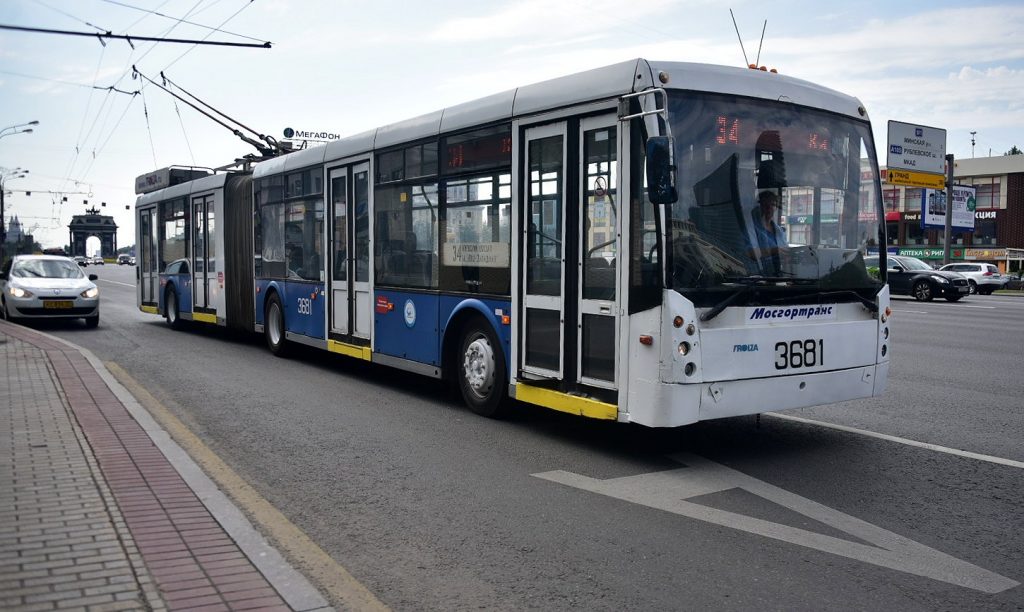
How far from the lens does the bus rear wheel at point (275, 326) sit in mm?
13547

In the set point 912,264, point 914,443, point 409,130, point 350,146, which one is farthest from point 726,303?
point 912,264

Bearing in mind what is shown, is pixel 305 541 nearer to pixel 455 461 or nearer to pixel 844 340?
pixel 455 461

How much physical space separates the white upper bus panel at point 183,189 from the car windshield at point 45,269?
6.91 ft

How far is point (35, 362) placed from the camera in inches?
477

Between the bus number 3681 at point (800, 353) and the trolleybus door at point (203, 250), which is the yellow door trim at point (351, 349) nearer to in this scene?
the bus number 3681 at point (800, 353)

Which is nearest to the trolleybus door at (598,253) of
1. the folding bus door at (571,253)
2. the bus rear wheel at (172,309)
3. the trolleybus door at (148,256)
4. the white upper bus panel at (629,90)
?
the folding bus door at (571,253)

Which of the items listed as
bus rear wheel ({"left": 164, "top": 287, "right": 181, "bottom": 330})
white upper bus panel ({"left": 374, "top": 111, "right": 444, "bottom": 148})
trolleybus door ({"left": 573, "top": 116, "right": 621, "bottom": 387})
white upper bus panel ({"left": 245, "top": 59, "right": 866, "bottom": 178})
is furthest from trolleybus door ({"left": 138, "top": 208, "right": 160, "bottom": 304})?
trolleybus door ({"left": 573, "top": 116, "right": 621, "bottom": 387})

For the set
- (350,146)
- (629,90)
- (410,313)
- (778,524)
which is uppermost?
(350,146)

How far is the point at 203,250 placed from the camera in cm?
1714

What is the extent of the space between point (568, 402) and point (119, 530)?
3550 mm

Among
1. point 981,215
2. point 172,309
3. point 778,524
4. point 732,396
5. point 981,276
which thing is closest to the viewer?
point 778,524

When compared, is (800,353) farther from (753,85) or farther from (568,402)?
(753,85)

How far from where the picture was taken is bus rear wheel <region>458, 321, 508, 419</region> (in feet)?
27.2

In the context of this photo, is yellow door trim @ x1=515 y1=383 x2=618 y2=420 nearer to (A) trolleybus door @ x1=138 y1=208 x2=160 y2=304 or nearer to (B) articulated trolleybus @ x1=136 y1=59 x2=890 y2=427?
(B) articulated trolleybus @ x1=136 y1=59 x2=890 y2=427
